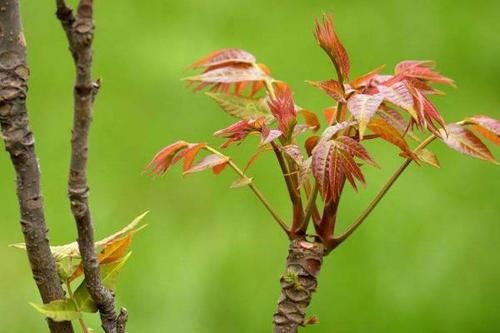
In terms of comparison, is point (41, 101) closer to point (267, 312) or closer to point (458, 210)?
point (267, 312)

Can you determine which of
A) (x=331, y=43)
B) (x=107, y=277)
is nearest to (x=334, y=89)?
(x=331, y=43)

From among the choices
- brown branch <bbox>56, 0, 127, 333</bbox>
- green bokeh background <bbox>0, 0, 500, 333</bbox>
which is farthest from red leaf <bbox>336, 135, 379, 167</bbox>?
green bokeh background <bbox>0, 0, 500, 333</bbox>

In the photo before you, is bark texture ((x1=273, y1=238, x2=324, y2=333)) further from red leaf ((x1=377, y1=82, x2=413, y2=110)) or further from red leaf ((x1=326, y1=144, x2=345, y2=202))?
red leaf ((x1=377, y1=82, x2=413, y2=110))

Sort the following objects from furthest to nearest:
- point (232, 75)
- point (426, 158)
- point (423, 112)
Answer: point (232, 75) < point (426, 158) < point (423, 112)

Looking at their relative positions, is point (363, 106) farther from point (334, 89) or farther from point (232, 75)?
point (232, 75)

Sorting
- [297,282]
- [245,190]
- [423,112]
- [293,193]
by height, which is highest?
[423,112]

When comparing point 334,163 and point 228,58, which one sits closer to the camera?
point 334,163

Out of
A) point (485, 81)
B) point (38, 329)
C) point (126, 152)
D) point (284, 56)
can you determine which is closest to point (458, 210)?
point (485, 81)
